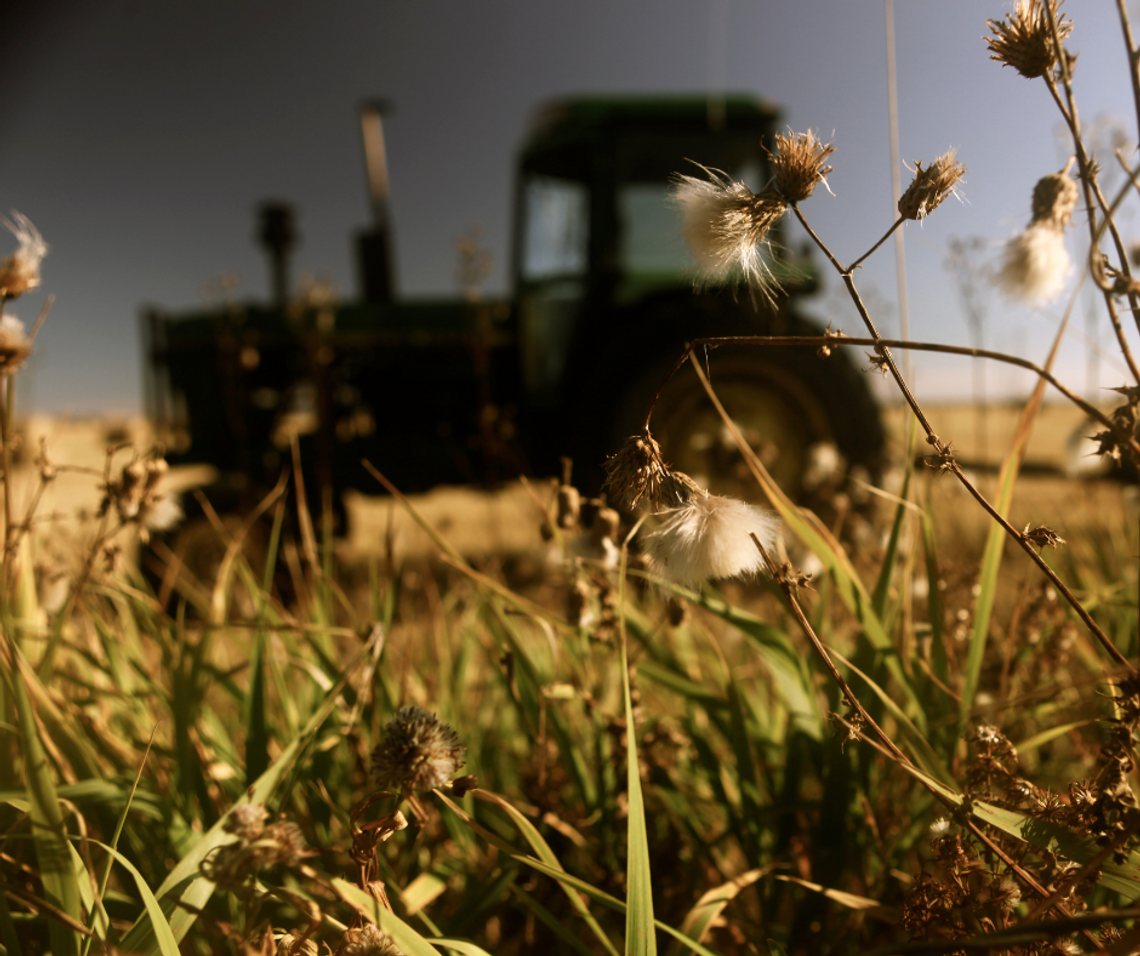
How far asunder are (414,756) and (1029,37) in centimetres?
62

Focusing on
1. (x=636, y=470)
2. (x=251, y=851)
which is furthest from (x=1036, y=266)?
(x=251, y=851)

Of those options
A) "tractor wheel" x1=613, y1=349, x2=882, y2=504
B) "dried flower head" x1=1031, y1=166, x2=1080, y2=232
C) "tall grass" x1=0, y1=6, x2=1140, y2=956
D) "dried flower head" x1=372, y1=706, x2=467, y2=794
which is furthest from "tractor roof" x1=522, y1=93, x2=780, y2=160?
"dried flower head" x1=372, y1=706, x2=467, y2=794

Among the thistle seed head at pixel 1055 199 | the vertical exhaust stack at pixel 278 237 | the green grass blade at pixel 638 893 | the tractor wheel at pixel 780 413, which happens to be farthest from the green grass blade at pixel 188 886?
the vertical exhaust stack at pixel 278 237

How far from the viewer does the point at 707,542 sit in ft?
1.72

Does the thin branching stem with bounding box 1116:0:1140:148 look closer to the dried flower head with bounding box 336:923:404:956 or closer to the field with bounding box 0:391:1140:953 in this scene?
the field with bounding box 0:391:1140:953

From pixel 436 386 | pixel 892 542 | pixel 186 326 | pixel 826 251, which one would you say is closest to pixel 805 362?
pixel 436 386

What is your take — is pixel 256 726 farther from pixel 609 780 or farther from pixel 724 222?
pixel 724 222

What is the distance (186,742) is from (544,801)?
435mm

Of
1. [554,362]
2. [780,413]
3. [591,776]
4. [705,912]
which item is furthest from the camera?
[554,362]

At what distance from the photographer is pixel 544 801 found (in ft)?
2.86

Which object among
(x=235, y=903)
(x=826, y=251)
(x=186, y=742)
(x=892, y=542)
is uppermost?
(x=826, y=251)

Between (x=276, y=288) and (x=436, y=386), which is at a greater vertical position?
(x=276, y=288)

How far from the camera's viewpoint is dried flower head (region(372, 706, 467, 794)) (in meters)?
0.44

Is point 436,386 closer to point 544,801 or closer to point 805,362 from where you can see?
point 805,362
